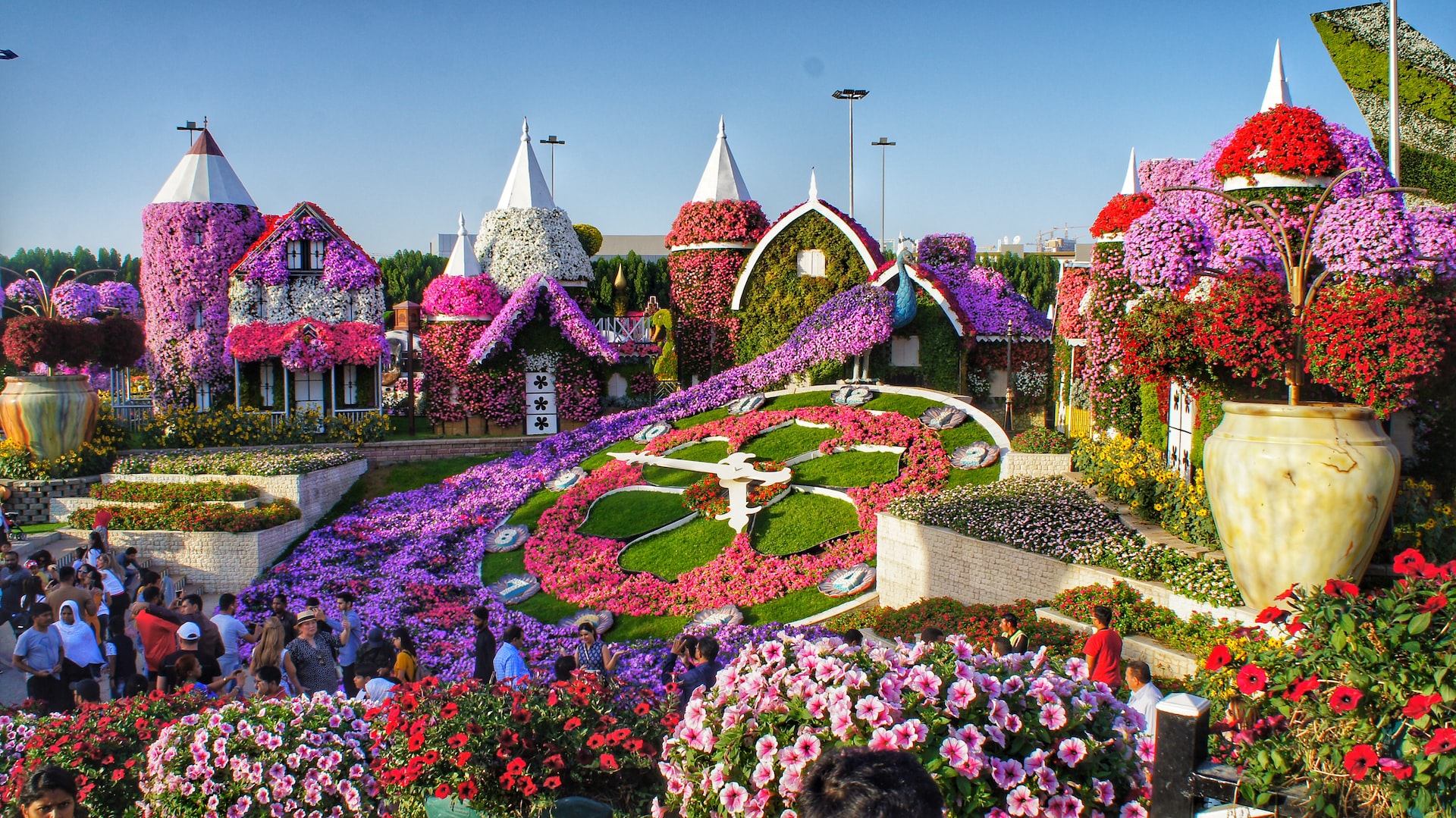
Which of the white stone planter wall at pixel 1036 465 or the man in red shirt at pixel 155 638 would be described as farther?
the white stone planter wall at pixel 1036 465

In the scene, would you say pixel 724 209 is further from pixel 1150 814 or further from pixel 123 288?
pixel 1150 814

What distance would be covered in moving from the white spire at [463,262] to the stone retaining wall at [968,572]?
16067mm

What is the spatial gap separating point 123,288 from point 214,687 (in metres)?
24.8

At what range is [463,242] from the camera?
26.7 m

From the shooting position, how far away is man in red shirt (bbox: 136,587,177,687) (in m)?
9.75

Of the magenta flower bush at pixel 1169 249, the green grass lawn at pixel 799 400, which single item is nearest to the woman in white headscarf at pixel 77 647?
the magenta flower bush at pixel 1169 249

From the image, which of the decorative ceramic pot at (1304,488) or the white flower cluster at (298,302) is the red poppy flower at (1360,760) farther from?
the white flower cluster at (298,302)

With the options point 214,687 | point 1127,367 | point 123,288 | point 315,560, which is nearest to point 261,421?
point 315,560

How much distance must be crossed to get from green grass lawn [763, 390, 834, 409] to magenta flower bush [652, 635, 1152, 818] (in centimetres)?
1613

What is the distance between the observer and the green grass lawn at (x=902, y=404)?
63.7 feet

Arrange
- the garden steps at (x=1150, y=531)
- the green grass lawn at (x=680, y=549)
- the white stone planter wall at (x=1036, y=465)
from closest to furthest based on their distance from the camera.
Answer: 1. the garden steps at (x=1150, y=531)
2. the green grass lawn at (x=680, y=549)
3. the white stone planter wall at (x=1036, y=465)

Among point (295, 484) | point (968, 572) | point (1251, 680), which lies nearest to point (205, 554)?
point (295, 484)

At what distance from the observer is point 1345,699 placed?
4.41m

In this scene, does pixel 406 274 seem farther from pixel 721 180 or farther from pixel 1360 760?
pixel 1360 760
